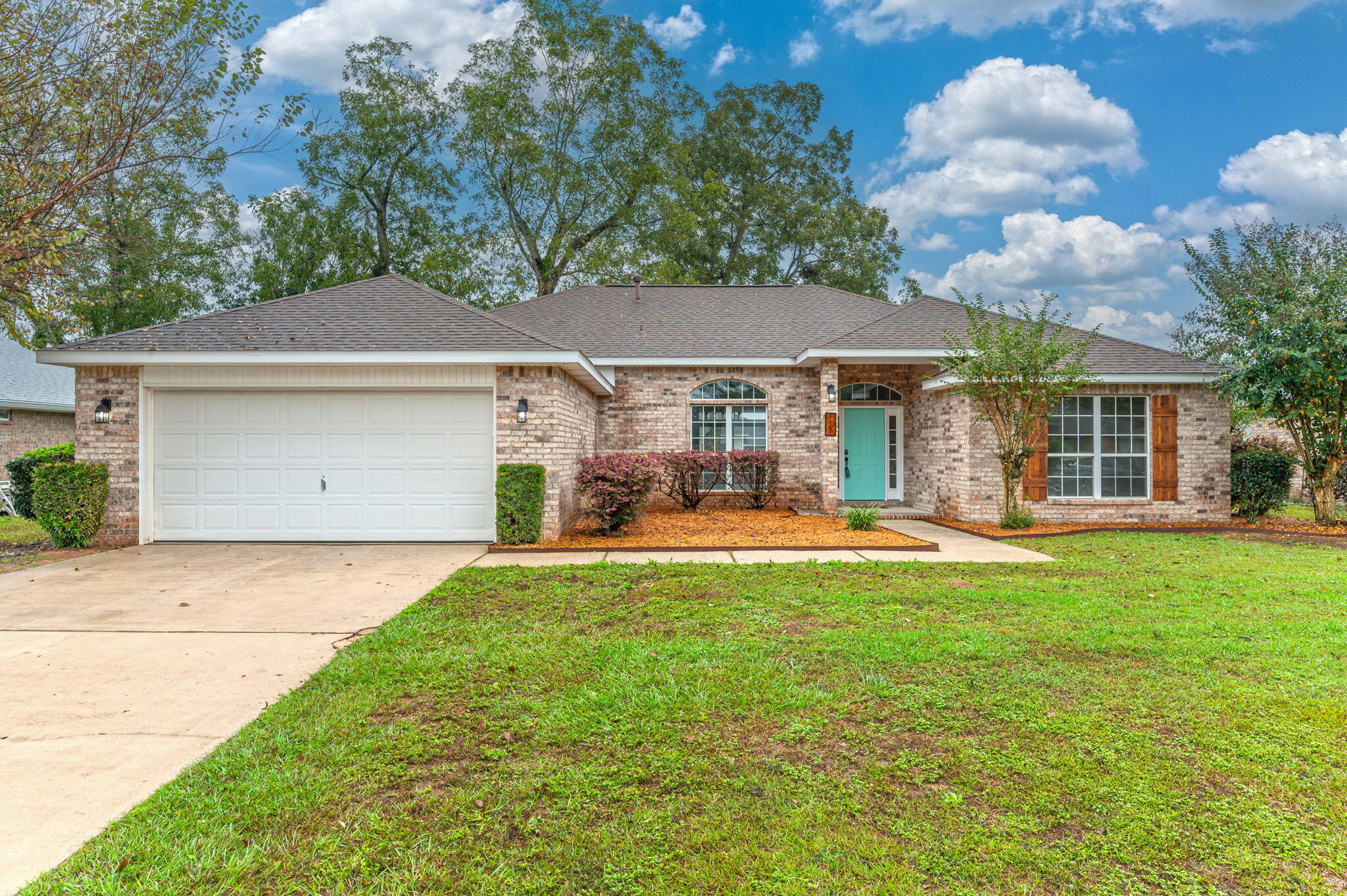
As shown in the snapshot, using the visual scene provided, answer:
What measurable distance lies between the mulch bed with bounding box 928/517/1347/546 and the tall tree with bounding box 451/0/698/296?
1602cm

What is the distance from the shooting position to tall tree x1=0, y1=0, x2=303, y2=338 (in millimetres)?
7305

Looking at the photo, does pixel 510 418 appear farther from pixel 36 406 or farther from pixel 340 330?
pixel 36 406

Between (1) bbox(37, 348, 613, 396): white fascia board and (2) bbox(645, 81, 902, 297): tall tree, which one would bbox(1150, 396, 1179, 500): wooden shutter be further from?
(2) bbox(645, 81, 902, 297): tall tree

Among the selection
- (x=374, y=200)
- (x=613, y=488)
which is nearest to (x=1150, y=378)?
(x=613, y=488)

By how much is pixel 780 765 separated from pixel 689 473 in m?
9.94

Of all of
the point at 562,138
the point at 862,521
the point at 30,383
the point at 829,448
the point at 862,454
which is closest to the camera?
the point at 862,521

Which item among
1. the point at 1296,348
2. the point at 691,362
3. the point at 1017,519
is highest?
the point at 691,362

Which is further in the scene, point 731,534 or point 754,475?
point 754,475

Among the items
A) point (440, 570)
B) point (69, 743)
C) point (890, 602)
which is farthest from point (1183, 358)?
point (69, 743)

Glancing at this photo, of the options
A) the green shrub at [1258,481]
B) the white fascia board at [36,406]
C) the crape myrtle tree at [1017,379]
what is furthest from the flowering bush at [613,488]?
the white fascia board at [36,406]

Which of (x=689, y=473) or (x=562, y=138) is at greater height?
(x=562, y=138)

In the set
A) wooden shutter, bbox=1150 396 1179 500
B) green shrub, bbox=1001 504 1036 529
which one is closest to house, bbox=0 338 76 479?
green shrub, bbox=1001 504 1036 529

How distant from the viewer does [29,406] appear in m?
16.0

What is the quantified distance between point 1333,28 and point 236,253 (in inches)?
1163
